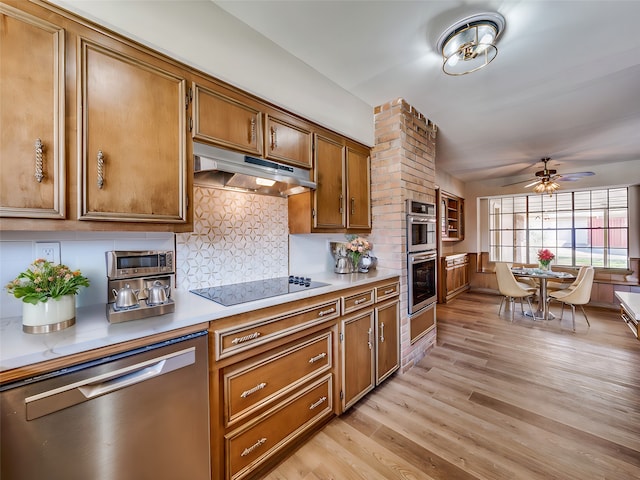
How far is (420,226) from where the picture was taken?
281 centimetres

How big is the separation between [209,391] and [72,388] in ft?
1.73

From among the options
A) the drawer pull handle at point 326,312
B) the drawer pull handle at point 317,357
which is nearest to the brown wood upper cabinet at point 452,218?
the drawer pull handle at point 326,312

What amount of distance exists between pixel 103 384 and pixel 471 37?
2693mm

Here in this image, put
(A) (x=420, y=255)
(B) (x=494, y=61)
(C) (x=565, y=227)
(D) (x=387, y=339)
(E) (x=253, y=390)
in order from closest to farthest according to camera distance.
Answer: (E) (x=253, y=390)
(B) (x=494, y=61)
(D) (x=387, y=339)
(A) (x=420, y=255)
(C) (x=565, y=227)

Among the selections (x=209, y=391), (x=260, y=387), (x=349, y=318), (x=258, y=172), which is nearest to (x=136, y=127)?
(x=258, y=172)

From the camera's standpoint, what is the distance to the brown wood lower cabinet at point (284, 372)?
132 centimetres

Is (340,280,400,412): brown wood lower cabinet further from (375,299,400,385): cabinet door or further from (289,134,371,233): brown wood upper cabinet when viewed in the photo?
(289,134,371,233): brown wood upper cabinet

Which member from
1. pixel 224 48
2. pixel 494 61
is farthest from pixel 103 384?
pixel 494 61

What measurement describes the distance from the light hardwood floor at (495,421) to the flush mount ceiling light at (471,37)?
2.41m

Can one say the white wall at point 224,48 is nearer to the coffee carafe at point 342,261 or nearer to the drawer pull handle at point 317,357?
the coffee carafe at point 342,261

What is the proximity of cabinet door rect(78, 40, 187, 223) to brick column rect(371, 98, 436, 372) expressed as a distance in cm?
187

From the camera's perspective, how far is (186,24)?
1416 millimetres

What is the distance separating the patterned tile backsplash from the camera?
179 centimetres

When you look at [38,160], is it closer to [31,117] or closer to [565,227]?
[31,117]
